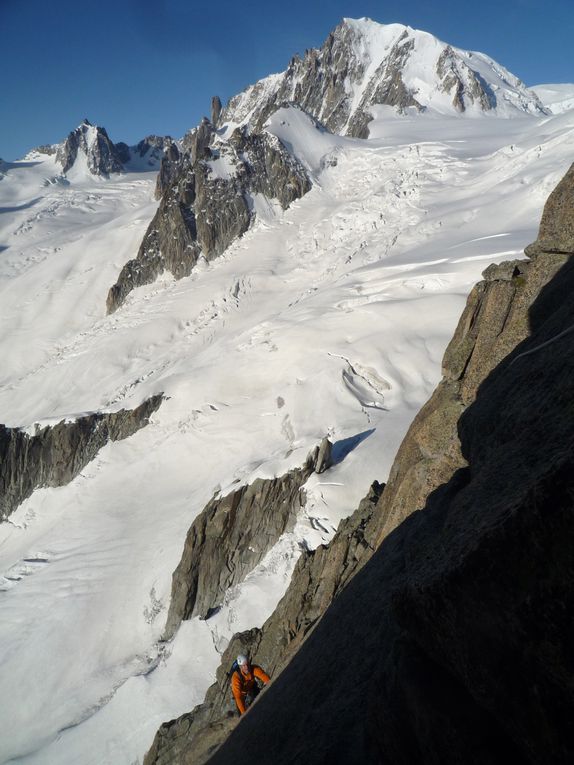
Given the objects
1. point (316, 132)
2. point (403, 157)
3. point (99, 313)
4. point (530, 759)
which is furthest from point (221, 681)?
point (316, 132)

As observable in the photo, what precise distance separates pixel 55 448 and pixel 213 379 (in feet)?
32.6

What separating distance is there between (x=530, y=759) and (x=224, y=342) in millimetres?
29468

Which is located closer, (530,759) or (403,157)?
(530,759)

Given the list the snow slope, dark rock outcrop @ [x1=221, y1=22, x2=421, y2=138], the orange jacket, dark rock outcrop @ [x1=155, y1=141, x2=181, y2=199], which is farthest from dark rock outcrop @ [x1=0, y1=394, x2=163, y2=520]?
the snow slope

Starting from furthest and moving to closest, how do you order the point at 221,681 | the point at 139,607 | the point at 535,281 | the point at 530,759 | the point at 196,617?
the point at 139,607
the point at 196,617
the point at 221,681
the point at 535,281
the point at 530,759

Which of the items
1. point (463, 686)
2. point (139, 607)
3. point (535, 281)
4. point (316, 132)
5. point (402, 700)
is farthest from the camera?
point (316, 132)

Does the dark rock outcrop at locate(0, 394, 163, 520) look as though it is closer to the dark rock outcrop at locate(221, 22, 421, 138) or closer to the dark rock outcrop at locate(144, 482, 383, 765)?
the dark rock outcrop at locate(144, 482, 383, 765)

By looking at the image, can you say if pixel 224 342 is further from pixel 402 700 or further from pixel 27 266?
pixel 27 266

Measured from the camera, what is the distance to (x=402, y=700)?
10.7 ft

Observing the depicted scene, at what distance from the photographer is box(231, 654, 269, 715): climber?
22.6 ft

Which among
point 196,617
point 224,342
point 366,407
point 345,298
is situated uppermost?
point 224,342

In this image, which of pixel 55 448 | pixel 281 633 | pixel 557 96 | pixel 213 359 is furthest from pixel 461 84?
pixel 281 633

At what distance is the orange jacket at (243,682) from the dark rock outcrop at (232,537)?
727 centimetres

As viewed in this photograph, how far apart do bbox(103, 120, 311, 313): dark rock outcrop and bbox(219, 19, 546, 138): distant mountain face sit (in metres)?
23.9
